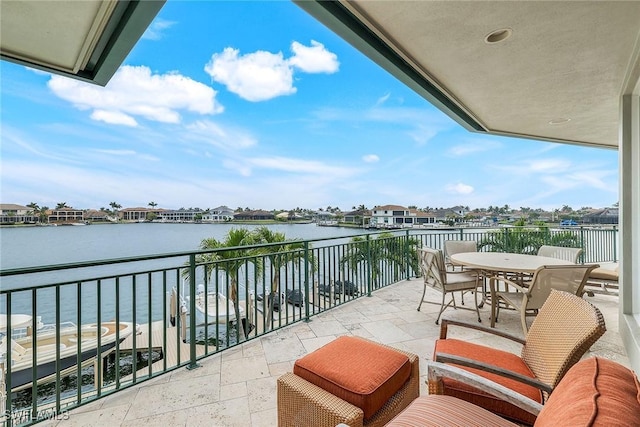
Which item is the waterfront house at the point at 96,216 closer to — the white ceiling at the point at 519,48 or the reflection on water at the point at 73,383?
the reflection on water at the point at 73,383

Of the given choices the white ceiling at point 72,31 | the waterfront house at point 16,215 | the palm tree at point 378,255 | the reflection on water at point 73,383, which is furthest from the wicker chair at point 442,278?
the waterfront house at point 16,215

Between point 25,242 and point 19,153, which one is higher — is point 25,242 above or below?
below

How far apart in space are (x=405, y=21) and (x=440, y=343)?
240 centimetres

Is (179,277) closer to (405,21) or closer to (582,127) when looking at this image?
(405,21)

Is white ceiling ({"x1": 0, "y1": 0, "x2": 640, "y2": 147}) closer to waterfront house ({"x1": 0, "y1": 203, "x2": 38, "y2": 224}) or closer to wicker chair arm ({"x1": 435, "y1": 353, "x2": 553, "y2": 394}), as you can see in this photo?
wicker chair arm ({"x1": 435, "y1": 353, "x2": 553, "y2": 394})

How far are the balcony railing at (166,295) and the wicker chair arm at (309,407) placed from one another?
3.13ft

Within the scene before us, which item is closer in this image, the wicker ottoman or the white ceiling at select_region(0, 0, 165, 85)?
the wicker ottoman

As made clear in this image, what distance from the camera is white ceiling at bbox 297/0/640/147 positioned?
6.77 ft

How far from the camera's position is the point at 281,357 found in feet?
8.89

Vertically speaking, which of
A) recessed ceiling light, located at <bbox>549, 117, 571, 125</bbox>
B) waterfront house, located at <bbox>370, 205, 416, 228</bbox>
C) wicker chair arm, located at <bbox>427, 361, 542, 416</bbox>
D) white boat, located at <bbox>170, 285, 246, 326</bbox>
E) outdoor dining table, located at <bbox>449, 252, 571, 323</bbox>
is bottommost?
white boat, located at <bbox>170, 285, 246, 326</bbox>

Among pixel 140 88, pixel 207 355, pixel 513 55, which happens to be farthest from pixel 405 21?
pixel 140 88

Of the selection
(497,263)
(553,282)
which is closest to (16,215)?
(497,263)

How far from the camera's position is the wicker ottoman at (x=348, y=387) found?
141 cm

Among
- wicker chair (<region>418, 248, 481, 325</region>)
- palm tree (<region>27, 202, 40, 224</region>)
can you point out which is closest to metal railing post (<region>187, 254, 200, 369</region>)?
wicker chair (<region>418, 248, 481, 325</region>)
